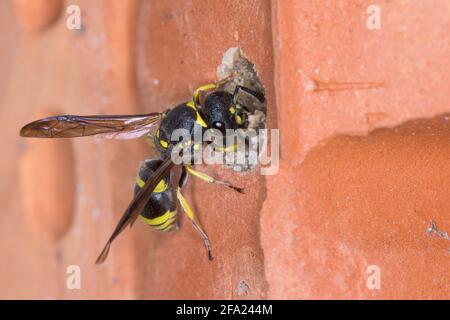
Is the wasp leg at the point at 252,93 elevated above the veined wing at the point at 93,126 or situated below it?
above

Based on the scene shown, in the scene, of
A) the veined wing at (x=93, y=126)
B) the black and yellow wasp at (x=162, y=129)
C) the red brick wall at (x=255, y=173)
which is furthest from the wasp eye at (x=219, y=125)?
the veined wing at (x=93, y=126)

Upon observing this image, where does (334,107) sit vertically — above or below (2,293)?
above

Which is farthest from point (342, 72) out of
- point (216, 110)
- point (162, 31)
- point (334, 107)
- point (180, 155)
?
point (162, 31)

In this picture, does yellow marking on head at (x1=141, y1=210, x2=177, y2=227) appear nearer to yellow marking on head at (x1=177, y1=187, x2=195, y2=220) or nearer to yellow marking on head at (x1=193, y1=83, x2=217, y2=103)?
yellow marking on head at (x1=177, y1=187, x2=195, y2=220)

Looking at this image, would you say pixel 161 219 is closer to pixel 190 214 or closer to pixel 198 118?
pixel 190 214

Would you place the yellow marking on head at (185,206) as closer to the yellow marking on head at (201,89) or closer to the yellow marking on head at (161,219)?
the yellow marking on head at (161,219)

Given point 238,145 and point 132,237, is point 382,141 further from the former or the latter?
point 132,237

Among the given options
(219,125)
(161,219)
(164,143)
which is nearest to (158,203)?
(161,219)
